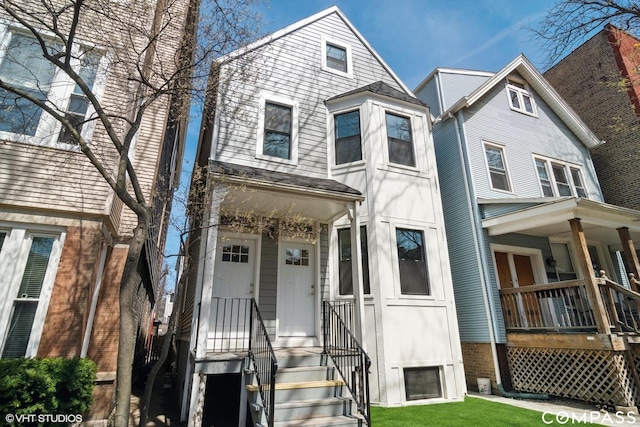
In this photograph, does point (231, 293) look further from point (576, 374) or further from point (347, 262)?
point (576, 374)

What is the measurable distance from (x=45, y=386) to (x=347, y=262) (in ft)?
18.1

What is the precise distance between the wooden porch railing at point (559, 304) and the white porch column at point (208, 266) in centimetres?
741

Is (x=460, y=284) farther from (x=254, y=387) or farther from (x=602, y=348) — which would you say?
(x=254, y=387)

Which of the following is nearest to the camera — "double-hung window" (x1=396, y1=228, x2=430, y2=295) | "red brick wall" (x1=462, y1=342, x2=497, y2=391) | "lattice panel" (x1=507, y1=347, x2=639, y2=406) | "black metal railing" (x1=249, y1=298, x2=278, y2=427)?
"black metal railing" (x1=249, y1=298, x2=278, y2=427)

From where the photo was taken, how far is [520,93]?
12367 mm

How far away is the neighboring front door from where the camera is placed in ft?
22.3

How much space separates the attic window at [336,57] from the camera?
10.1 metres

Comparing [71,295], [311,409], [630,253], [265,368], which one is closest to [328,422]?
[311,409]

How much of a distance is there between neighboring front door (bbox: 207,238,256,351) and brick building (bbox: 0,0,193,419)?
157 centimetres

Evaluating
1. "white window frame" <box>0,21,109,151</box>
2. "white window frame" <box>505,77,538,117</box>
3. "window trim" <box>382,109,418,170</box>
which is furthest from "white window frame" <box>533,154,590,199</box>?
"white window frame" <box>0,21,109,151</box>

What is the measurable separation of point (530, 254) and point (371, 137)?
20.7 ft

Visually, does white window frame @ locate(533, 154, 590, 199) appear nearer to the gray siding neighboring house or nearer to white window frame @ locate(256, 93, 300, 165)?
the gray siding neighboring house

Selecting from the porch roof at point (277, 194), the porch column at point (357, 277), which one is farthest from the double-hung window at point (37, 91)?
the porch column at point (357, 277)

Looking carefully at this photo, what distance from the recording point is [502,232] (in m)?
9.33
